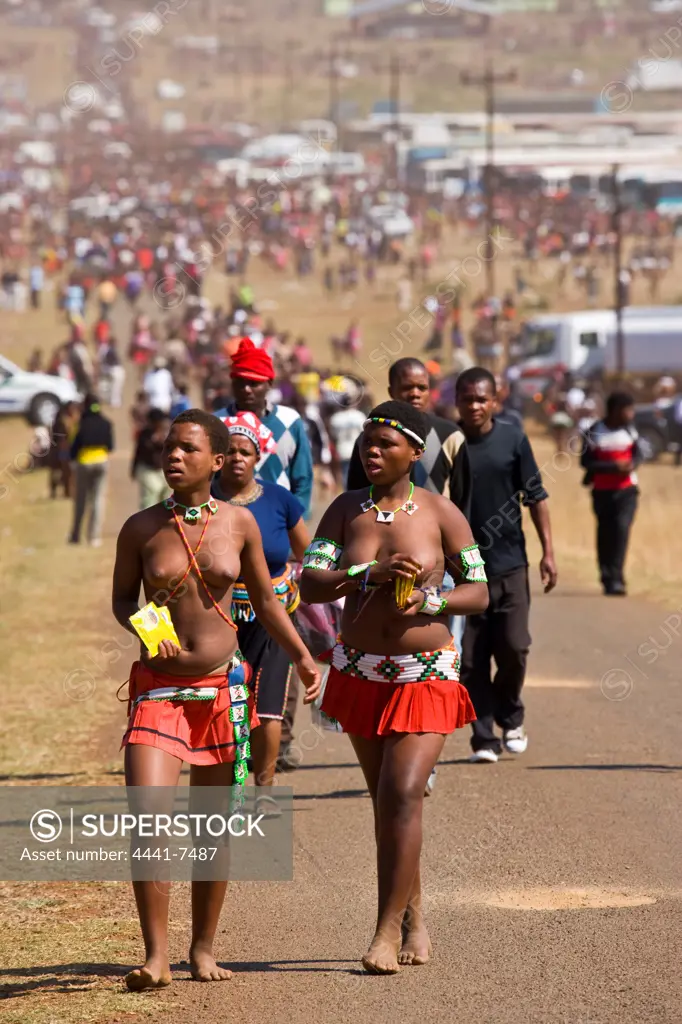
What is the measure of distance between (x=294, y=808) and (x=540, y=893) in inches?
70.3

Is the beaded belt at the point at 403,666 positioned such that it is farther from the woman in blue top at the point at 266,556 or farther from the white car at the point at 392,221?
the white car at the point at 392,221

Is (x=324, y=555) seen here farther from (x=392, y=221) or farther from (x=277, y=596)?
(x=392, y=221)

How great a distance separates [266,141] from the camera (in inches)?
4665

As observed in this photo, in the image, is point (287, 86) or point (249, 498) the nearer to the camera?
point (249, 498)

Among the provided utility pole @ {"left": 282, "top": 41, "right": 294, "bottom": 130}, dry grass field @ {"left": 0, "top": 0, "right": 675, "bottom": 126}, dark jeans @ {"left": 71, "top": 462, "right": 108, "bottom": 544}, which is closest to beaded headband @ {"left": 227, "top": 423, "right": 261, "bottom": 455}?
dark jeans @ {"left": 71, "top": 462, "right": 108, "bottom": 544}

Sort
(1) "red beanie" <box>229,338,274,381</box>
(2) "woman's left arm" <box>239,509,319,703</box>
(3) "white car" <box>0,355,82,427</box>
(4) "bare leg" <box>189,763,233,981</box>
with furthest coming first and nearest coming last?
(3) "white car" <box>0,355,82,427</box> → (1) "red beanie" <box>229,338,274,381</box> → (2) "woman's left arm" <box>239,509,319,703</box> → (4) "bare leg" <box>189,763,233,981</box>

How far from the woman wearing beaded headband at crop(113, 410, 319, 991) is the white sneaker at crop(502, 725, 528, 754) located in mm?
3468

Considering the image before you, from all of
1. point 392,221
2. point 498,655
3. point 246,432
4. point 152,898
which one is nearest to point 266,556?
point 246,432

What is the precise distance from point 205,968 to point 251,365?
3116 millimetres

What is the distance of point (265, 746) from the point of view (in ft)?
25.4

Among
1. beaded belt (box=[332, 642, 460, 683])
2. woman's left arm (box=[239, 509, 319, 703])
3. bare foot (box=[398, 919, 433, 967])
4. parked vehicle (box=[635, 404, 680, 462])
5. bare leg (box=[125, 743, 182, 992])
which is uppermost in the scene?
woman's left arm (box=[239, 509, 319, 703])

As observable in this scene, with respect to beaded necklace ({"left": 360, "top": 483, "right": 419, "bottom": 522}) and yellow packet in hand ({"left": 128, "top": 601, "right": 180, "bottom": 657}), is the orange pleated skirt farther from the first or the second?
beaded necklace ({"left": 360, "top": 483, "right": 419, "bottom": 522})

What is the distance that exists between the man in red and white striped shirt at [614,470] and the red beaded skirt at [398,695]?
9915 millimetres

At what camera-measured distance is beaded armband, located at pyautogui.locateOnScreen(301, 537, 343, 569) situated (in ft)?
18.4
